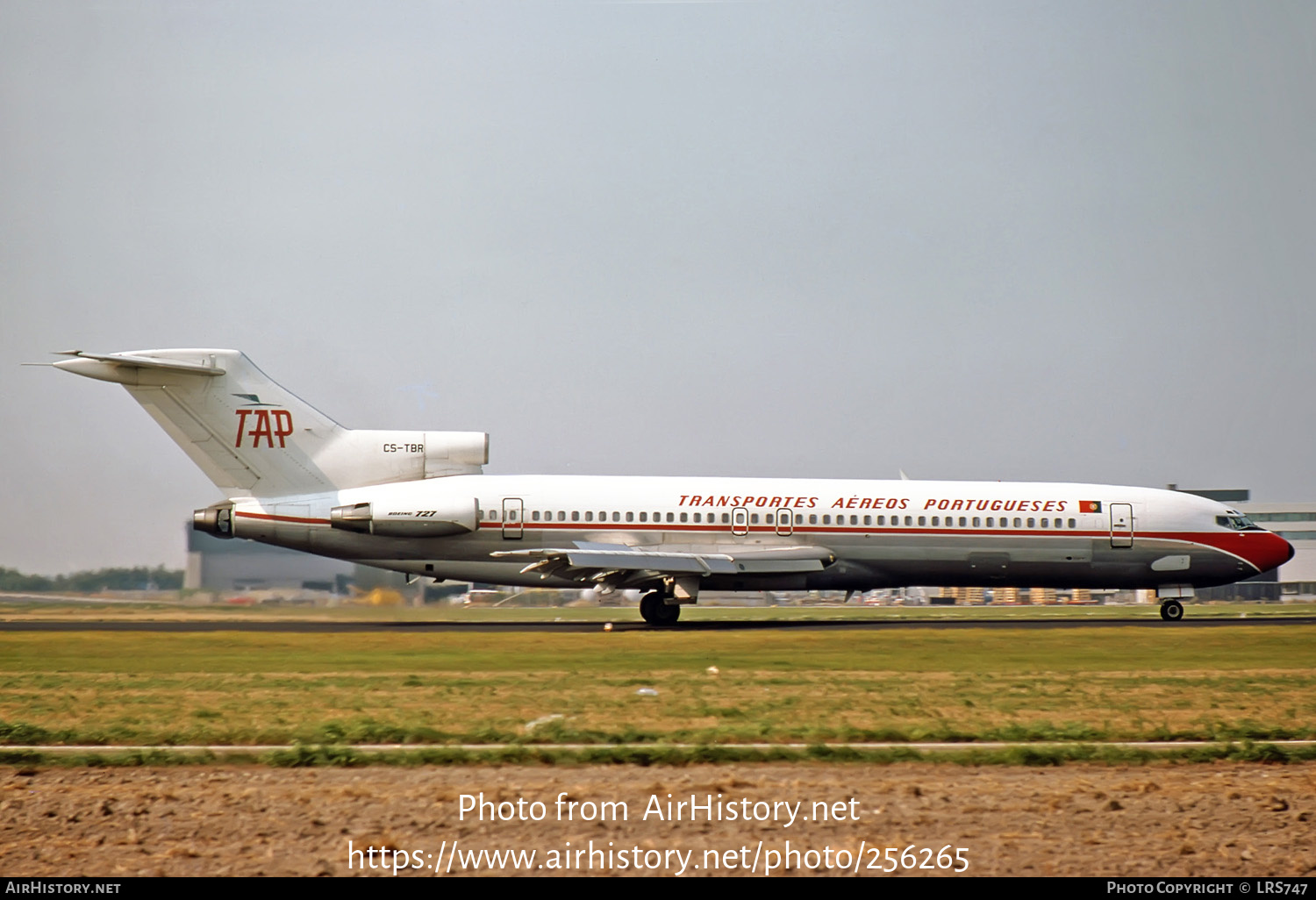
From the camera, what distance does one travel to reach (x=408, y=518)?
3014 cm

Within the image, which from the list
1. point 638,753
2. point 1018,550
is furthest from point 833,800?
point 1018,550

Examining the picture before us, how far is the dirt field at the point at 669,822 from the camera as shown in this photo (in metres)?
7.16

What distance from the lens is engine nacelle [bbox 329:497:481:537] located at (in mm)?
30141

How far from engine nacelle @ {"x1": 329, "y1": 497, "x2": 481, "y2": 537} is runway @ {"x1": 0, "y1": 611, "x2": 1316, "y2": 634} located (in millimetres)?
2295

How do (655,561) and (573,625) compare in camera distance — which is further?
(655,561)

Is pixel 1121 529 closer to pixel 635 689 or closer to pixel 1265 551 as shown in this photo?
pixel 1265 551

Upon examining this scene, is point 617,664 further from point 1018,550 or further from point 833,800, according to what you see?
point 1018,550

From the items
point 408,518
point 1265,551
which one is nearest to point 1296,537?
point 1265,551

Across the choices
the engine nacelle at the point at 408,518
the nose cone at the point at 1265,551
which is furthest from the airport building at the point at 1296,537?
the engine nacelle at the point at 408,518

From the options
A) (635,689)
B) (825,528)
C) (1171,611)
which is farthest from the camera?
(1171,611)

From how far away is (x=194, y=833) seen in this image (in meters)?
7.66

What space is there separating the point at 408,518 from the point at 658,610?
6.47m

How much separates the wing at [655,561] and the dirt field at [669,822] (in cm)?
1939
